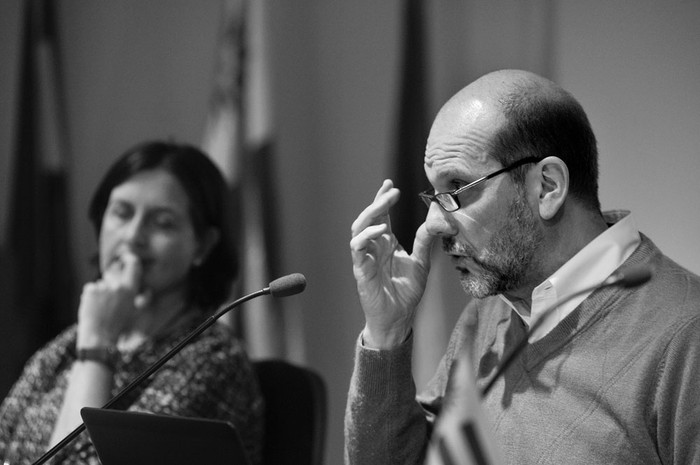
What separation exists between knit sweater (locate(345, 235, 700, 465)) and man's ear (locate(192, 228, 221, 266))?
1022 mm

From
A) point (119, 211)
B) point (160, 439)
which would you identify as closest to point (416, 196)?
point (119, 211)

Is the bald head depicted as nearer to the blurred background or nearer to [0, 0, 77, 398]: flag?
the blurred background

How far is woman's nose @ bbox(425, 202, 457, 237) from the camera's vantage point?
1627 millimetres

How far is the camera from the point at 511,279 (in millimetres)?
1608

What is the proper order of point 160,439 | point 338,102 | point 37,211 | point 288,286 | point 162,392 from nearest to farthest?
point 160,439
point 288,286
point 162,392
point 338,102
point 37,211

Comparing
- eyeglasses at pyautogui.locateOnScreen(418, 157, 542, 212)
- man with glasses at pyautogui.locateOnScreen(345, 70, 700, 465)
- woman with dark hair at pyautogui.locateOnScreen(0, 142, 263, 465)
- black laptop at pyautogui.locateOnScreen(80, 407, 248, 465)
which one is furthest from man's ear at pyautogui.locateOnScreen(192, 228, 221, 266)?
black laptop at pyautogui.locateOnScreen(80, 407, 248, 465)

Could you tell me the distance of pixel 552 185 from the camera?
1.60 metres

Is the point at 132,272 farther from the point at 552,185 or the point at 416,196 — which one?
the point at 552,185

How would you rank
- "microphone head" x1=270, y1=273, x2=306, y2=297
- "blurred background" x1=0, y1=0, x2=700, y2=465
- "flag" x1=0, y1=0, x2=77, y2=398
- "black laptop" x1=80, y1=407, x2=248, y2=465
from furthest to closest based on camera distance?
"flag" x1=0, y1=0, x2=77, y2=398
"blurred background" x1=0, y1=0, x2=700, y2=465
"microphone head" x1=270, y1=273, x2=306, y2=297
"black laptop" x1=80, y1=407, x2=248, y2=465

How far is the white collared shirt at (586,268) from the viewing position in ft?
5.15

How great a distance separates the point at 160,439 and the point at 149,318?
1252 millimetres

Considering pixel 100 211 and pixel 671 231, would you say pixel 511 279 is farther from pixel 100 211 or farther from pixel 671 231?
pixel 100 211

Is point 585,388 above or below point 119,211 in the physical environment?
below

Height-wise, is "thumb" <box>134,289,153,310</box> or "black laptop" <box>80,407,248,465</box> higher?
"black laptop" <box>80,407,248,465</box>
